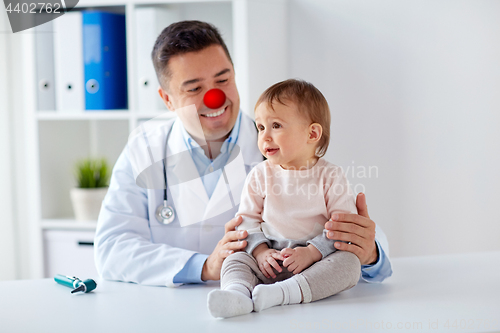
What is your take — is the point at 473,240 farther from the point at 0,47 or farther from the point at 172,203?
the point at 0,47

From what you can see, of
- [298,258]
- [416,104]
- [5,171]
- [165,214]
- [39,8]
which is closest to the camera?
[298,258]

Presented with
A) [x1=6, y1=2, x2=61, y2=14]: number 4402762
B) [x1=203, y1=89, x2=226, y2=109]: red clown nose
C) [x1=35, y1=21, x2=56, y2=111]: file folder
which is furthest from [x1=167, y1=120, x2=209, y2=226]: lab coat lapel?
[x1=6, y1=2, x2=61, y2=14]: number 4402762

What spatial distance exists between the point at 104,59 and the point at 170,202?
3.10ft

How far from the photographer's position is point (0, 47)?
2129 millimetres

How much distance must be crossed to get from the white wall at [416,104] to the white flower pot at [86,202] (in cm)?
99

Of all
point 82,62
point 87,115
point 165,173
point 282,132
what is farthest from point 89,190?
point 282,132

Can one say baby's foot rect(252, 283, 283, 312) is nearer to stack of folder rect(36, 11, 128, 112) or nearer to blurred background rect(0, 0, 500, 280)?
blurred background rect(0, 0, 500, 280)

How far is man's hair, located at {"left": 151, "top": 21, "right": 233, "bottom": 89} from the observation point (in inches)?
48.1

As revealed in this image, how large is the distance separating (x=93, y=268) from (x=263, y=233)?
A: 135cm

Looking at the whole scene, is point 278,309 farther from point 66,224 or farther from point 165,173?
point 66,224

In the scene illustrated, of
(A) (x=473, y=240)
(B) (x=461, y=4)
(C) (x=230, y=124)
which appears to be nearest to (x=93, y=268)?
(C) (x=230, y=124)

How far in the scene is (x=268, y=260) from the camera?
843mm

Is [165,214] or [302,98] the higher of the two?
[302,98]

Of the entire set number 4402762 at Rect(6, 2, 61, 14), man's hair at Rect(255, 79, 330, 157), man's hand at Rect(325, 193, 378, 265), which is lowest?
man's hand at Rect(325, 193, 378, 265)
